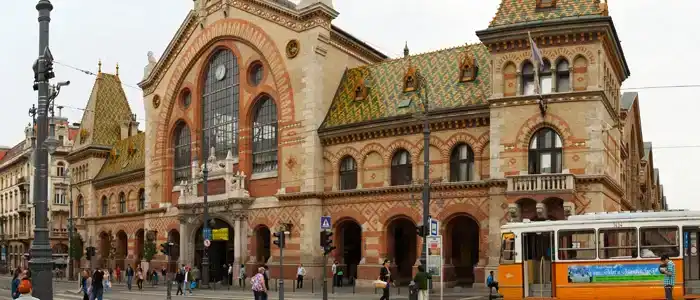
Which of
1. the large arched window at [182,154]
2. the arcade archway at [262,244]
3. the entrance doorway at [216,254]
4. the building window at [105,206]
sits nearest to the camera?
the arcade archway at [262,244]

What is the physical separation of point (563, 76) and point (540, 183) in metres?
5.36

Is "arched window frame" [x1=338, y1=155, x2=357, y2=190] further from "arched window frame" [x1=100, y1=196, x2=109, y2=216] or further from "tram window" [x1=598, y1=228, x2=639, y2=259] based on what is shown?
"arched window frame" [x1=100, y1=196, x2=109, y2=216]

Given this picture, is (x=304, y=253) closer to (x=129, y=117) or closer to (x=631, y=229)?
(x=631, y=229)

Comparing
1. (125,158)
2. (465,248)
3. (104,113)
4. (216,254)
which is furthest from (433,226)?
(104,113)

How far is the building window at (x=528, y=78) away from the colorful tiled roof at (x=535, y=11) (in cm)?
220

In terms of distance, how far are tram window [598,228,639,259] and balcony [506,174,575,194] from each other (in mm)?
11070

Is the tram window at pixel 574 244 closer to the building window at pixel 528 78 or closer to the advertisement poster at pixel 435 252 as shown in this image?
the advertisement poster at pixel 435 252

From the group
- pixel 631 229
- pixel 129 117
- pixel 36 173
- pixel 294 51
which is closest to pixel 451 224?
pixel 294 51

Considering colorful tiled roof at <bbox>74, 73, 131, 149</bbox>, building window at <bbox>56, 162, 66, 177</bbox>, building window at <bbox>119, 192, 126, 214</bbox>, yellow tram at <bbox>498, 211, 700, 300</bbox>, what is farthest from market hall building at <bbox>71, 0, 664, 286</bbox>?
building window at <bbox>56, 162, 66, 177</bbox>

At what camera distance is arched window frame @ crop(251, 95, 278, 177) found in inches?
2047

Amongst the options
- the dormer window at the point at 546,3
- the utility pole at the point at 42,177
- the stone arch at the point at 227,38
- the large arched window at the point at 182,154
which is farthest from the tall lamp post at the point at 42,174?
the large arched window at the point at 182,154

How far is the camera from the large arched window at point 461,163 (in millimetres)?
43031

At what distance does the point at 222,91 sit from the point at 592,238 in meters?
35.1

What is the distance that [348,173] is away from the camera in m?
48.6
